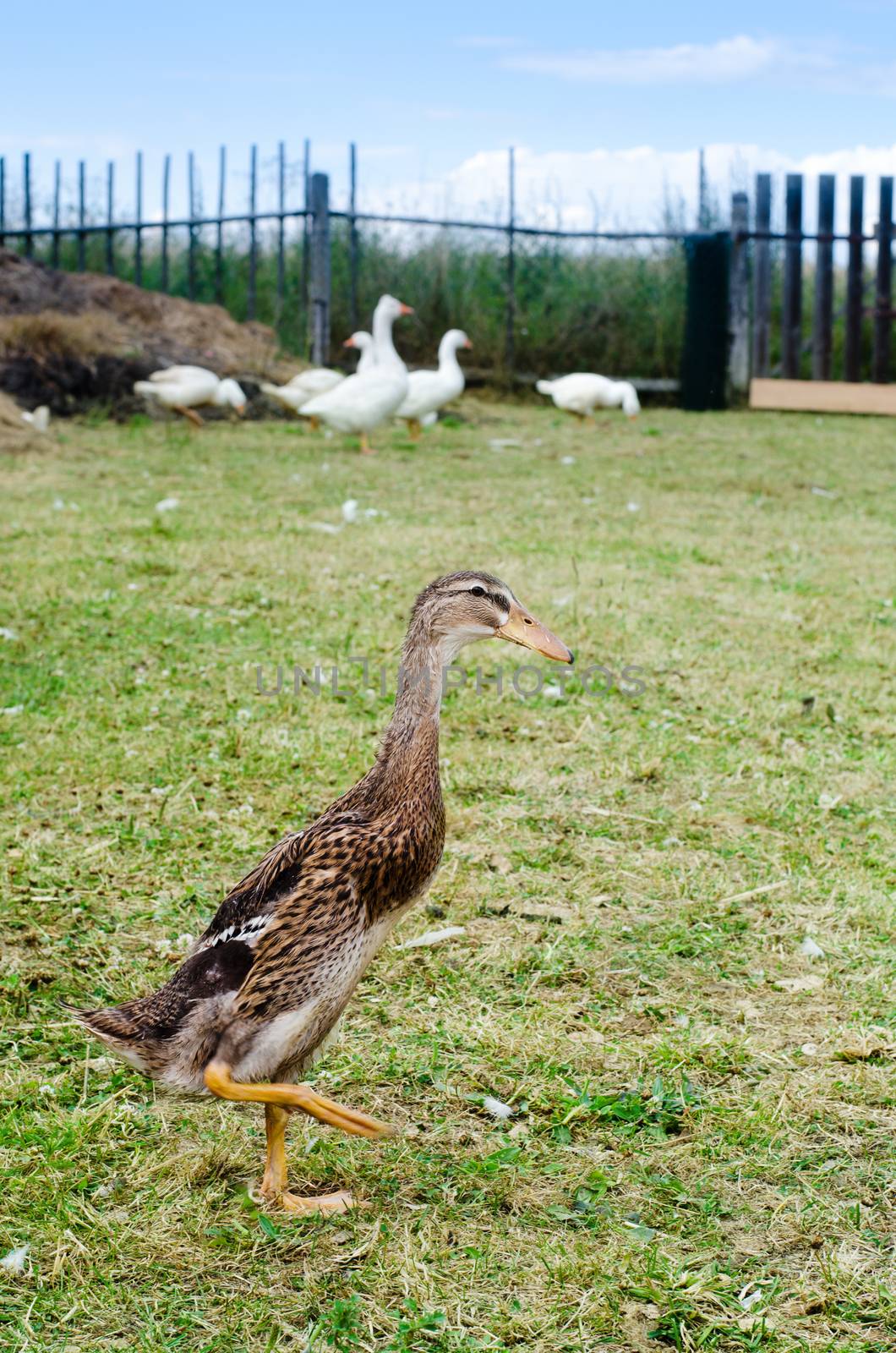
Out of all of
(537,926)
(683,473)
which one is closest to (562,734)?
(537,926)

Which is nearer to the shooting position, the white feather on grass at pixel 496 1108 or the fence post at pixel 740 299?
the white feather on grass at pixel 496 1108

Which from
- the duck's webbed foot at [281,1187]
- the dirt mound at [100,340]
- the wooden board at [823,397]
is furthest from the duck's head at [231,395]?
the duck's webbed foot at [281,1187]

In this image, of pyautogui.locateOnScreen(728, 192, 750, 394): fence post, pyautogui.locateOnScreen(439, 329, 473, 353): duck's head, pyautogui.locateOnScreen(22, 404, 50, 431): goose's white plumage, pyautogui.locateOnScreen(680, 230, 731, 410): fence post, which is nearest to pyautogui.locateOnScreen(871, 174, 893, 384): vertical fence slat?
pyautogui.locateOnScreen(728, 192, 750, 394): fence post

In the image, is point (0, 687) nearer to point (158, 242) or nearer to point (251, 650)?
point (251, 650)

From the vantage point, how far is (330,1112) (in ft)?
8.56

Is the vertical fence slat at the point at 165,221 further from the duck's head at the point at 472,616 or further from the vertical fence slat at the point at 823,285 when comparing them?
the duck's head at the point at 472,616

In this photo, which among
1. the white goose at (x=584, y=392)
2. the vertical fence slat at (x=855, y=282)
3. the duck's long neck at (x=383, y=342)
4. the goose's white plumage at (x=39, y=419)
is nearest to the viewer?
the goose's white plumage at (x=39, y=419)

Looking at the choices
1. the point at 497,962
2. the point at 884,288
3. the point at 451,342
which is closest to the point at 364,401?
the point at 451,342

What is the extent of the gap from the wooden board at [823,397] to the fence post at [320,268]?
6.34 meters

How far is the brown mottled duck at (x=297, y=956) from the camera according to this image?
2641mm

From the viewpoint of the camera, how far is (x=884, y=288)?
1922 cm

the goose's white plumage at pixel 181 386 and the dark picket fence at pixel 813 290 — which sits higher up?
the dark picket fence at pixel 813 290

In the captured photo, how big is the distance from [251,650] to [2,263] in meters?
12.6

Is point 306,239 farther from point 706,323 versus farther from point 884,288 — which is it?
point 884,288
